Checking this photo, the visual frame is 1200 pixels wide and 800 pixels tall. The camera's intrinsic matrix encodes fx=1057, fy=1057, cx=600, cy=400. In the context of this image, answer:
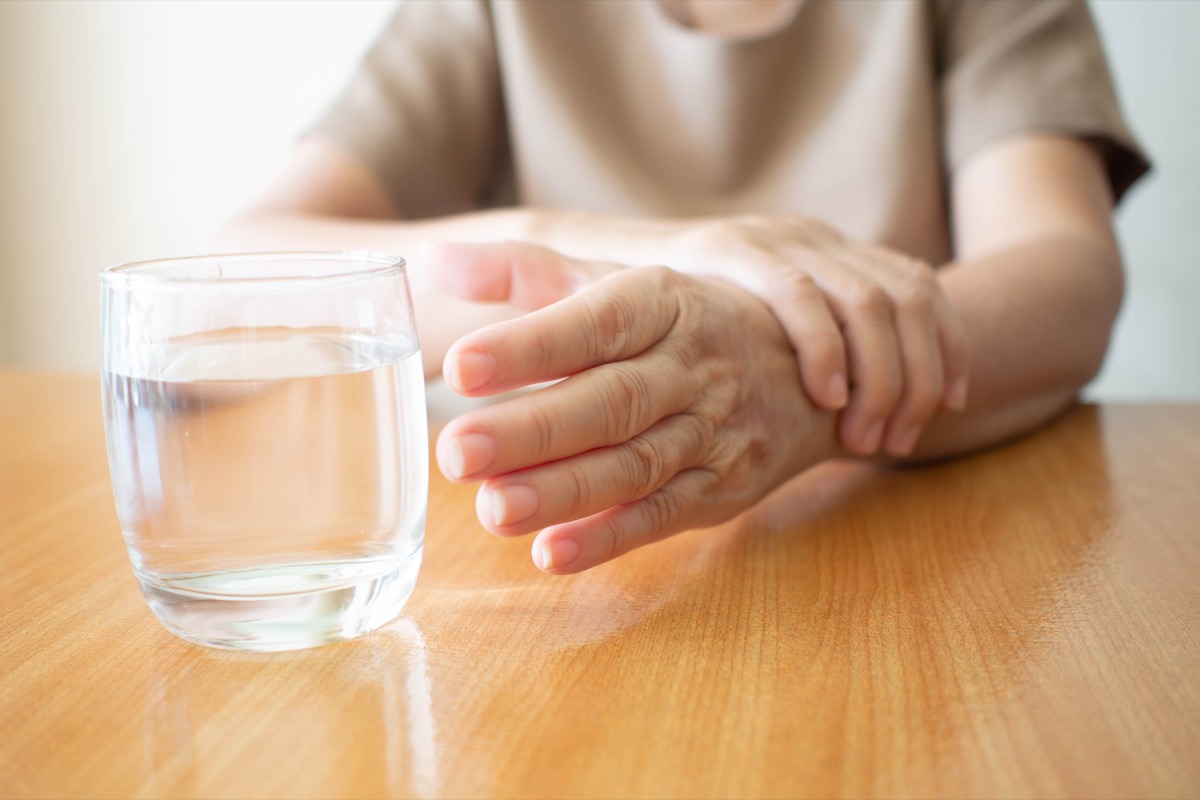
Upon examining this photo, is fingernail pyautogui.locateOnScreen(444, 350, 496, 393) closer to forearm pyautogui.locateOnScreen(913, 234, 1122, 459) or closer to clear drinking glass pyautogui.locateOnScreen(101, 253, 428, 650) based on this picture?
clear drinking glass pyautogui.locateOnScreen(101, 253, 428, 650)

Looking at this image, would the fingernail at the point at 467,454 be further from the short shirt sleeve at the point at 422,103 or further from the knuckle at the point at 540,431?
the short shirt sleeve at the point at 422,103

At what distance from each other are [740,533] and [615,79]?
62cm

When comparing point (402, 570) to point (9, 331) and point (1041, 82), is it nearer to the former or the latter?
point (1041, 82)

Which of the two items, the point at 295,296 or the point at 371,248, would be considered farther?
the point at 371,248

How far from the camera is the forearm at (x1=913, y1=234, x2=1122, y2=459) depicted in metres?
0.64

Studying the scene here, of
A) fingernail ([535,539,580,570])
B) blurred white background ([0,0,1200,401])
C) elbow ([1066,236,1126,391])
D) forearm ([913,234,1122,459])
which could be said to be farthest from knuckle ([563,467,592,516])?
blurred white background ([0,0,1200,401])

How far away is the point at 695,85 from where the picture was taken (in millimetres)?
957

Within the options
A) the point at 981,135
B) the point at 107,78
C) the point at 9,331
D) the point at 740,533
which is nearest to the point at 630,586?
the point at 740,533

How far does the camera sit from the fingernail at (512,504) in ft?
1.21

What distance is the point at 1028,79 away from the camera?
0.88m

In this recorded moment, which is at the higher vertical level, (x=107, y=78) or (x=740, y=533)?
(x=107, y=78)

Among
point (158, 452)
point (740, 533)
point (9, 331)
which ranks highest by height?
point (158, 452)

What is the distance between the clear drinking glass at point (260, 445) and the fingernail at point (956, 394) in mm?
340

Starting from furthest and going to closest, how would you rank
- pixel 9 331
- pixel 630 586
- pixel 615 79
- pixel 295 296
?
pixel 9 331 < pixel 615 79 < pixel 630 586 < pixel 295 296
